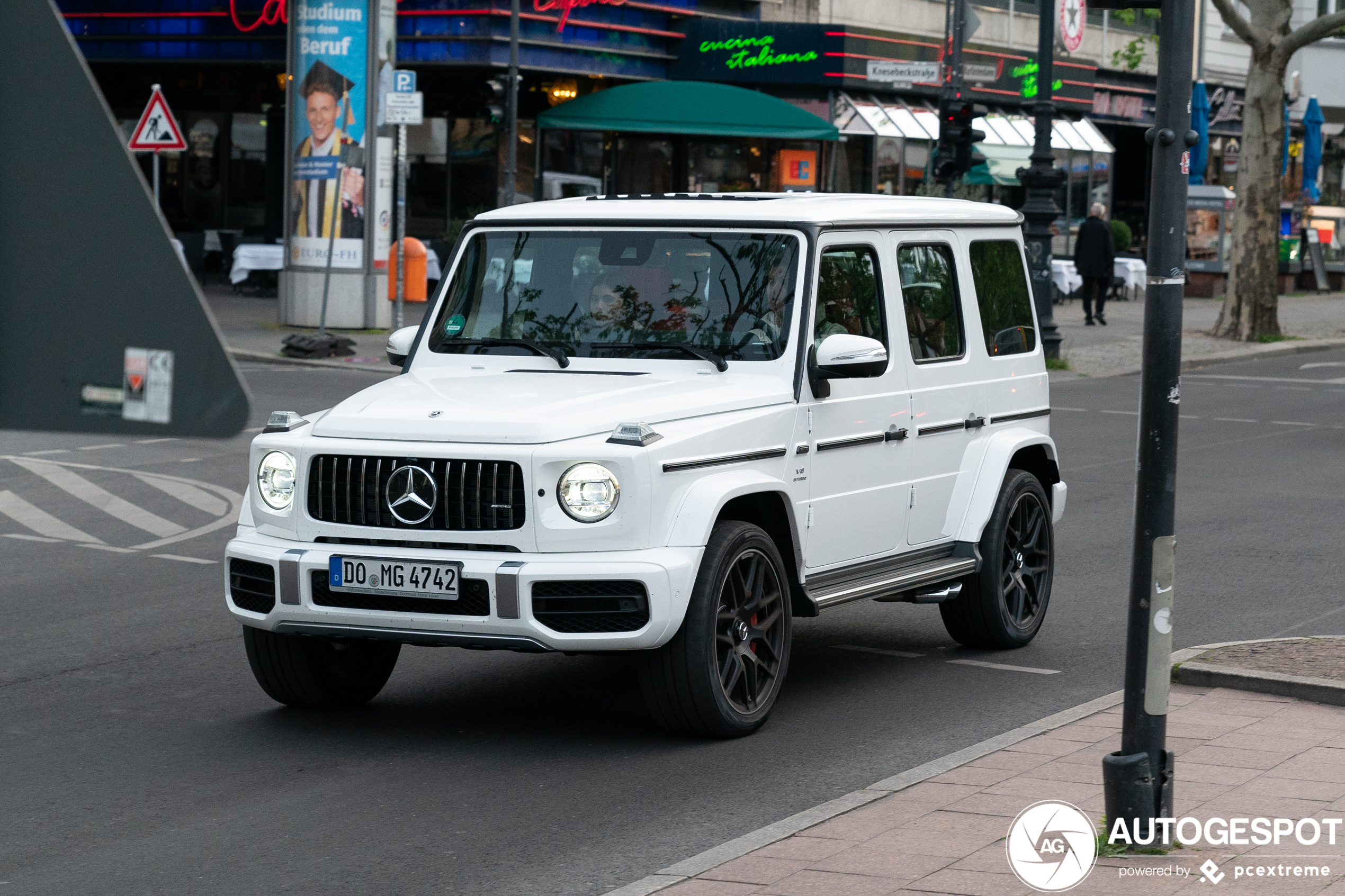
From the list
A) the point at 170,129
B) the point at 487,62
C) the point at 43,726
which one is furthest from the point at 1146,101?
the point at 43,726

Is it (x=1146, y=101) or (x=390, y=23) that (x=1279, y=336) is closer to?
(x=390, y=23)

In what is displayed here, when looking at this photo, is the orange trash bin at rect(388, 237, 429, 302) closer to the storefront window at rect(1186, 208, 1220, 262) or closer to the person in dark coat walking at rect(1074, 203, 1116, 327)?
the person in dark coat walking at rect(1074, 203, 1116, 327)

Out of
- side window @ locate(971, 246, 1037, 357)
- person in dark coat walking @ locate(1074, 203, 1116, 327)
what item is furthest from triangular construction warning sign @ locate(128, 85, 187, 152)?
side window @ locate(971, 246, 1037, 357)

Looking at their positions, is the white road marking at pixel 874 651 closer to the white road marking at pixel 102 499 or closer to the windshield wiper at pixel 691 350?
the windshield wiper at pixel 691 350

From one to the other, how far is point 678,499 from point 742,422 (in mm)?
501

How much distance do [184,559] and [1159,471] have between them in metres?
6.69

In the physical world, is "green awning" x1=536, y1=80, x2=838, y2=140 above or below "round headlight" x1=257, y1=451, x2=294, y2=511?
above

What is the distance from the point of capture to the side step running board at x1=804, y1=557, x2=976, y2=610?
23.7 feet

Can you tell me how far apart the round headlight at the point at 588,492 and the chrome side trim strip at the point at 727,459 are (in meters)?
0.21

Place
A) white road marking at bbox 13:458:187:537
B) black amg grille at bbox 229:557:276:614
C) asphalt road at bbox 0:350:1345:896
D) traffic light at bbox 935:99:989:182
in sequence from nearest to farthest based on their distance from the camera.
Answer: asphalt road at bbox 0:350:1345:896 < black amg grille at bbox 229:557:276:614 < white road marking at bbox 13:458:187:537 < traffic light at bbox 935:99:989:182

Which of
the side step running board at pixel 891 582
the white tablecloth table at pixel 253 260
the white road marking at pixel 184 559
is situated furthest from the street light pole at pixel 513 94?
the side step running board at pixel 891 582

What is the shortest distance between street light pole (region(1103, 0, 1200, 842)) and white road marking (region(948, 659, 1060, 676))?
2691 millimetres

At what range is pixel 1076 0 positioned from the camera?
32.1 meters

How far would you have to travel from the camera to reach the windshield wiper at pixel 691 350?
7152 mm
